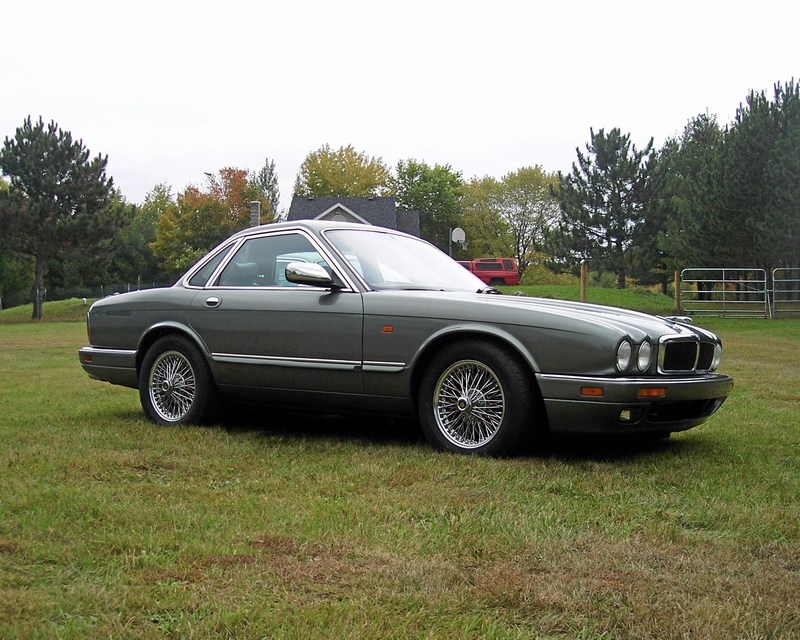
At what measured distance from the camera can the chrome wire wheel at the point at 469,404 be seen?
570 cm

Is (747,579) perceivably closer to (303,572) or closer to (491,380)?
(303,572)

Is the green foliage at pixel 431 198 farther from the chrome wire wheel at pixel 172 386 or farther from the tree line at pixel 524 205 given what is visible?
the chrome wire wheel at pixel 172 386

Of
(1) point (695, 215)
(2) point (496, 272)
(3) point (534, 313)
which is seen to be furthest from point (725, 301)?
(3) point (534, 313)

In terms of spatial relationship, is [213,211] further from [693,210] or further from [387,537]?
[387,537]

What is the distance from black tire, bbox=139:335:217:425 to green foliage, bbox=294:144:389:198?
71.4 m

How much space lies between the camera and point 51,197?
4603 cm

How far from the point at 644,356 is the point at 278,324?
2.43 meters

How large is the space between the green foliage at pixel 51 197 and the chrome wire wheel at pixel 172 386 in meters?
40.1

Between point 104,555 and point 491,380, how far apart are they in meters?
2.67

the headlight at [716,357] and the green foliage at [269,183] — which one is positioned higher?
the green foliage at [269,183]

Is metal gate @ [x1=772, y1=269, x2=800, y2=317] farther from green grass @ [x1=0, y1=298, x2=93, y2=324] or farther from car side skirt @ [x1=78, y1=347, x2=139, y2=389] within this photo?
green grass @ [x1=0, y1=298, x2=93, y2=324]

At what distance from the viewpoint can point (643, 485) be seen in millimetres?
4988

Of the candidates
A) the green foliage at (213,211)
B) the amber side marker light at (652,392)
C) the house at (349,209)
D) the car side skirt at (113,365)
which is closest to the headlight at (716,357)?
the amber side marker light at (652,392)

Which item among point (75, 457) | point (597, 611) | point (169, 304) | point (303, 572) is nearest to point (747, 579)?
point (597, 611)
